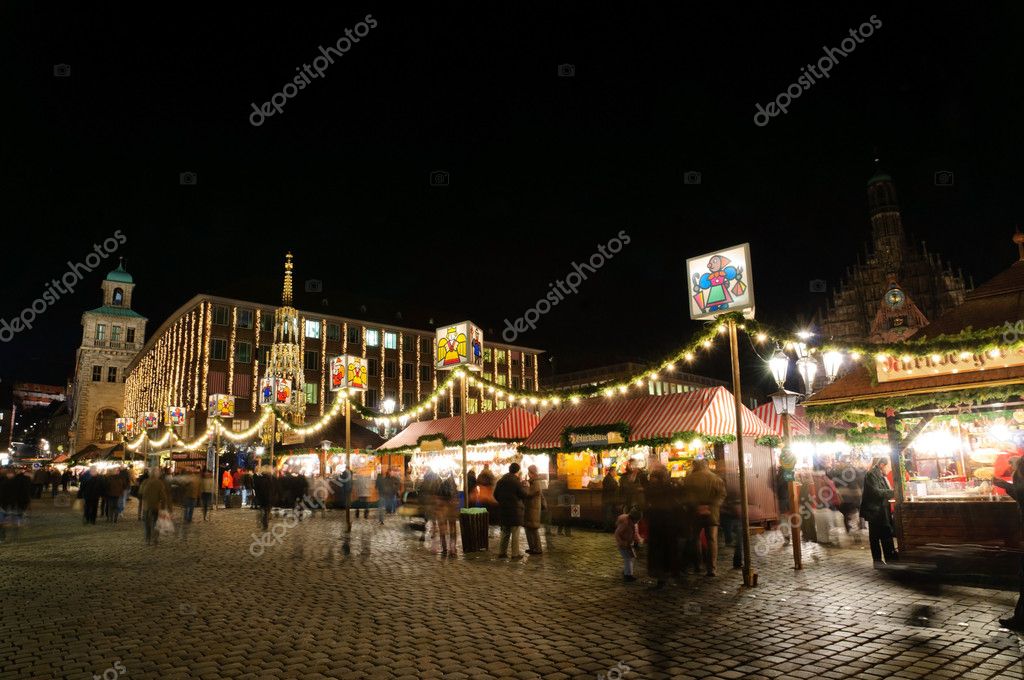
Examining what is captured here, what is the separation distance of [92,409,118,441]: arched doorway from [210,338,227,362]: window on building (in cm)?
3879

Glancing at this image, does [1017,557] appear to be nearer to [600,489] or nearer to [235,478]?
[600,489]

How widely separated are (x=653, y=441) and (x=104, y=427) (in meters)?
84.2

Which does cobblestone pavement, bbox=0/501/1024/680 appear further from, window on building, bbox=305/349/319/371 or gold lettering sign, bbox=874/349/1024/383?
window on building, bbox=305/349/319/371

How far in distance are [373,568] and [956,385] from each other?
10035 mm

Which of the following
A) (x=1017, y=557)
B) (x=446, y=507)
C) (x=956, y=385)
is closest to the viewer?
(x=1017, y=557)

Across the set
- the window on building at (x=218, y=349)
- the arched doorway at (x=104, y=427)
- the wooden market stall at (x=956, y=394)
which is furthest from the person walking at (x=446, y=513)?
the arched doorway at (x=104, y=427)

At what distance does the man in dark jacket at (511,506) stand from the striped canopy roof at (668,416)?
20.8ft

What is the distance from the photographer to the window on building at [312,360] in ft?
189

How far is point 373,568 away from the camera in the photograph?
36.8 ft

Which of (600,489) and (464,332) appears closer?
(464,332)

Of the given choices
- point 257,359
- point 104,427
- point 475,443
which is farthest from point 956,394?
point 104,427

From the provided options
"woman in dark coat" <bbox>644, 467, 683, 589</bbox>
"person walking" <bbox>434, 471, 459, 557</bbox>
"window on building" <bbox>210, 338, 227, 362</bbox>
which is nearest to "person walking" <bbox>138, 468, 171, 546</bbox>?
"person walking" <bbox>434, 471, 459, 557</bbox>

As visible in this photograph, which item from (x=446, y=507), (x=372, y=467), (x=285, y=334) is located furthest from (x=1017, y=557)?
(x=285, y=334)

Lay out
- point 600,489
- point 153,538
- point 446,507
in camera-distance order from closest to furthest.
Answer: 1. point 446,507
2. point 153,538
3. point 600,489
